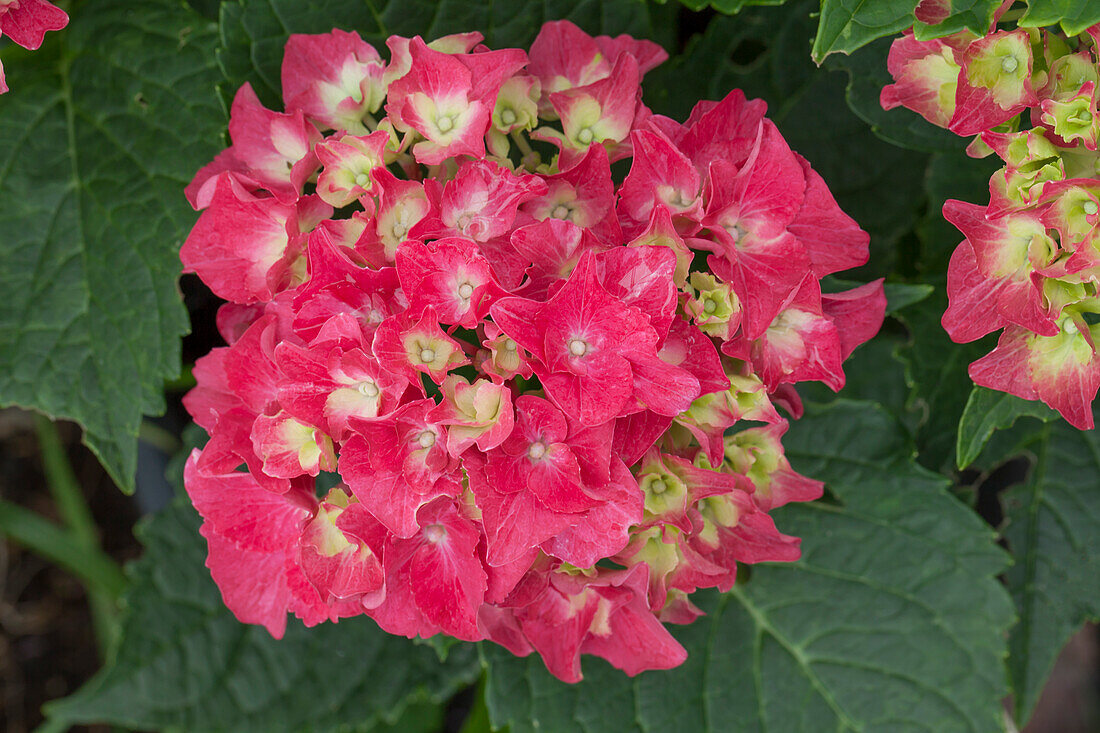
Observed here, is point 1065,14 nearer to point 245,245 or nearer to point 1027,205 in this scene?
point 1027,205

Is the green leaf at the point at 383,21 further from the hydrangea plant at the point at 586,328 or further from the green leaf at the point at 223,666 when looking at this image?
the green leaf at the point at 223,666

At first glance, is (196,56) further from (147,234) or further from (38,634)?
(38,634)

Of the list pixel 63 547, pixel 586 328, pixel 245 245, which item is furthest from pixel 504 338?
pixel 63 547

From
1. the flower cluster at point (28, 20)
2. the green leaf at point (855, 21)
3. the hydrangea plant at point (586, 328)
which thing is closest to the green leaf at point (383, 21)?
the hydrangea plant at point (586, 328)

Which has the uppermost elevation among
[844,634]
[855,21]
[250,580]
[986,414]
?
[855,21]

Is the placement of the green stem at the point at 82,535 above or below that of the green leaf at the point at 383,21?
below

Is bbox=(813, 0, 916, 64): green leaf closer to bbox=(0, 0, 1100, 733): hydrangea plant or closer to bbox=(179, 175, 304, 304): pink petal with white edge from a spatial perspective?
bbox=(0, 0, 1100, 733): hydrangea plant

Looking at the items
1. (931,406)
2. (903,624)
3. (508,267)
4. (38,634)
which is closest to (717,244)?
(508,267)
